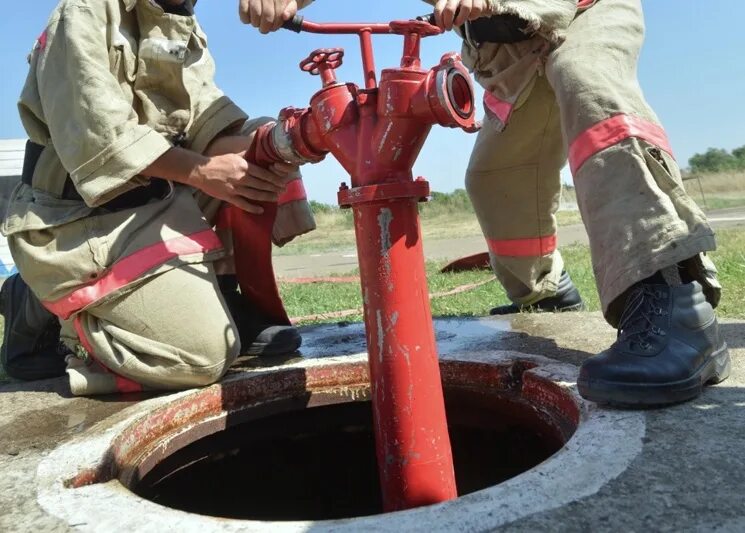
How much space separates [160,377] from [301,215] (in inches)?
31.0

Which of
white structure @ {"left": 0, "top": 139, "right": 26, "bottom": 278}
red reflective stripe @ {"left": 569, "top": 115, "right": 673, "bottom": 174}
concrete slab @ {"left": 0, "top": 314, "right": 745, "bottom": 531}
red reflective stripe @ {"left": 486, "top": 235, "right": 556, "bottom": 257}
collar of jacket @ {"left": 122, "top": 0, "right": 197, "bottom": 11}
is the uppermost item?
white structure @ {"left": 0, "top": 139, "right": 26, "bottom": 278}

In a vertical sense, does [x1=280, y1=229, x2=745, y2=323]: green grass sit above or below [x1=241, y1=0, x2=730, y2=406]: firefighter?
below

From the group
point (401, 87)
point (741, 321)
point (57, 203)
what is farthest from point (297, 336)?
point (741, 321)

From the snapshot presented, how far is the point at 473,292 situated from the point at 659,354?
9.12 ft

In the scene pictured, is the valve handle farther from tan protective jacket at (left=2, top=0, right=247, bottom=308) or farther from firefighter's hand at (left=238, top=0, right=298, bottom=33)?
tan protective jacket at (left=2, top=0, right=247, bottom=308)

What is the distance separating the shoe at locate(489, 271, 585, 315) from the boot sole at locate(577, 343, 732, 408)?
127 centimetres

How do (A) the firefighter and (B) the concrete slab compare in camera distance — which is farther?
(A) the firefighter

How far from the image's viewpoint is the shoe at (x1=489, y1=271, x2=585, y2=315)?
265cm

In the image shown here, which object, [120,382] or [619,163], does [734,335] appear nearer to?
[619,163]

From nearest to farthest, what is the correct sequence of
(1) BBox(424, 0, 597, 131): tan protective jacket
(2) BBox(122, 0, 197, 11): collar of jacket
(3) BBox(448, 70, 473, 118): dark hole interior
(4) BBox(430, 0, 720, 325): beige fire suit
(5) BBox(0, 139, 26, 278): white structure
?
(3) BBox(448, 70, 473, 118): dark hole interior < (4) BBox(430, 0, 720, 325): beige fire suit < (1) BBox(424, 0, 597, 131): tan protective jacket < (2) BBox(122, 0, 197, 11): collar of jacket < (5) BBox(0, 139, 26, 278): white structure

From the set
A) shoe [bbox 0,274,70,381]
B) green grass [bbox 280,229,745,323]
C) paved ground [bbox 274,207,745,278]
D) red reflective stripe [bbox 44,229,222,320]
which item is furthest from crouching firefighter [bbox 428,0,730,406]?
paved ground [bbox 274,207,745,278]

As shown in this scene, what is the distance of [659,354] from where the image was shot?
1.33 metres

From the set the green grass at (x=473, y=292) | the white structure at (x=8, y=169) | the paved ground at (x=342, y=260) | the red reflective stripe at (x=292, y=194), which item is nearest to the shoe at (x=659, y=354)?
the red reflective stripe at (x=292, y=194)

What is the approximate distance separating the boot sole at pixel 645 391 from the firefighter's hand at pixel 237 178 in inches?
35.8
